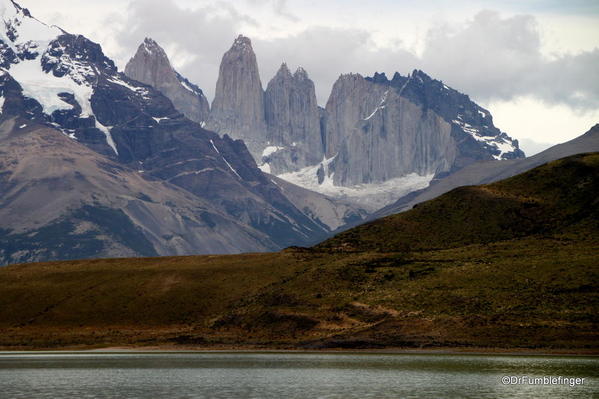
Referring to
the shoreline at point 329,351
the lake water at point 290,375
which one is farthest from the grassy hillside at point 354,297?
the lake water at point 290,375

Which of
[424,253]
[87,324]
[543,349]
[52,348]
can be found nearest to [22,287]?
[87,324]

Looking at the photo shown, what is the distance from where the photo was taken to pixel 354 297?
165875mm

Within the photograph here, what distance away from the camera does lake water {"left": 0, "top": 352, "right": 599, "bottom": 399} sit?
270 ft

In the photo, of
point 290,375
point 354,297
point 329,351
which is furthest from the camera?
point 354,297

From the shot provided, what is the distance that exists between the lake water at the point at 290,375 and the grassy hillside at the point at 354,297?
52.9 ft

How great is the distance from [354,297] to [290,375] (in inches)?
2661

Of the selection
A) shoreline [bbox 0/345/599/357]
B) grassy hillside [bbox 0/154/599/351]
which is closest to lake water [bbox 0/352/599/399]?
shoreline [bbox 0/345/599/357]

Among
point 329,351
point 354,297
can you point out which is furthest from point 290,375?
point 354,297

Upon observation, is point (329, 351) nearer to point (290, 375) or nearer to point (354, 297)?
point (354, 297)

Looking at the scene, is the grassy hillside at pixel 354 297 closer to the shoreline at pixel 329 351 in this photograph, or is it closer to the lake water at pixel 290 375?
the shoreline at pixel 329 351

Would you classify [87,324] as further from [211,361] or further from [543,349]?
[543,349]

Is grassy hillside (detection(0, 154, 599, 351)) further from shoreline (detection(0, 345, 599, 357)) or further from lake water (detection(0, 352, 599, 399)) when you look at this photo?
lake water (detection(0, 352, 599, 399))

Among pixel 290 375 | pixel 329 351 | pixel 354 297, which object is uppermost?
pixel 354 297

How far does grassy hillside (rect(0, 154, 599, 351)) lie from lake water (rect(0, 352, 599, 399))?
52.9 ft
